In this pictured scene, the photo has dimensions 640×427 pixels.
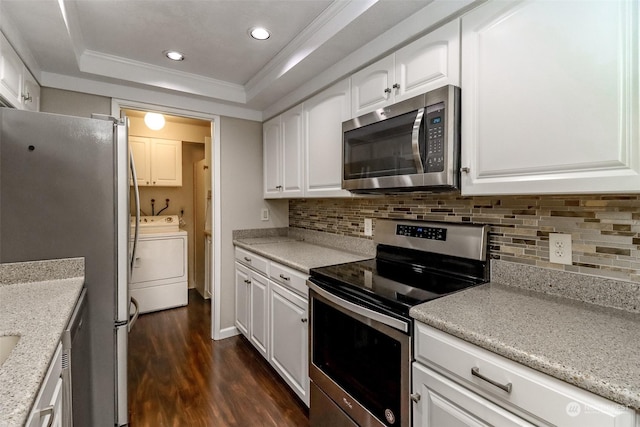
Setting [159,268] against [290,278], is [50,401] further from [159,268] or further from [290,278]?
[159,268]

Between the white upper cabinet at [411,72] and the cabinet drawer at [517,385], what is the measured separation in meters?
1.04

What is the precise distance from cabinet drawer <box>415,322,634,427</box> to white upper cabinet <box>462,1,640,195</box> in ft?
1.91

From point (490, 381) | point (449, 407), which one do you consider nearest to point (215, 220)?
point (449, 407)

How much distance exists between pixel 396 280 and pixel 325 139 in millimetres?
1079

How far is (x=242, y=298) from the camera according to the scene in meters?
2.72

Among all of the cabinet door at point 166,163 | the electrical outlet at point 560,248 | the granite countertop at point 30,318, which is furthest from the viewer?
the cabinet door at point 166,163

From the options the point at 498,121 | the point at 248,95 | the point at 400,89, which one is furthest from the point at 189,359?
the point at 498,121

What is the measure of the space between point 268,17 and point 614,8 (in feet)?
4.86

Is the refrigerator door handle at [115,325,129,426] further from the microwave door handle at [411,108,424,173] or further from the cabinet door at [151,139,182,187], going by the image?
the cabinet door at [151,139,182,187]

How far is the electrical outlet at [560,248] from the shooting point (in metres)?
1.21

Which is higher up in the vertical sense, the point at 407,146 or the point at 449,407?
the point at 407,146

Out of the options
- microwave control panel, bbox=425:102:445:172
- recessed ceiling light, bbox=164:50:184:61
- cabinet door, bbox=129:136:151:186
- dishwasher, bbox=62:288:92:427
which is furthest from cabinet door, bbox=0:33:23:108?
cabinet door, bbox=129:136:151:186

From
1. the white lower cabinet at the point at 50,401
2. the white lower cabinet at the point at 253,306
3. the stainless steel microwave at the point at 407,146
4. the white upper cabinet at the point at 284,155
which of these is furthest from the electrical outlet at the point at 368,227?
the white lower cabinet at the point at 50,401

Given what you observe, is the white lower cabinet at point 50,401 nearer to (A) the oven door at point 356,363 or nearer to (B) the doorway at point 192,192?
(A) the oven door at point 356,363
